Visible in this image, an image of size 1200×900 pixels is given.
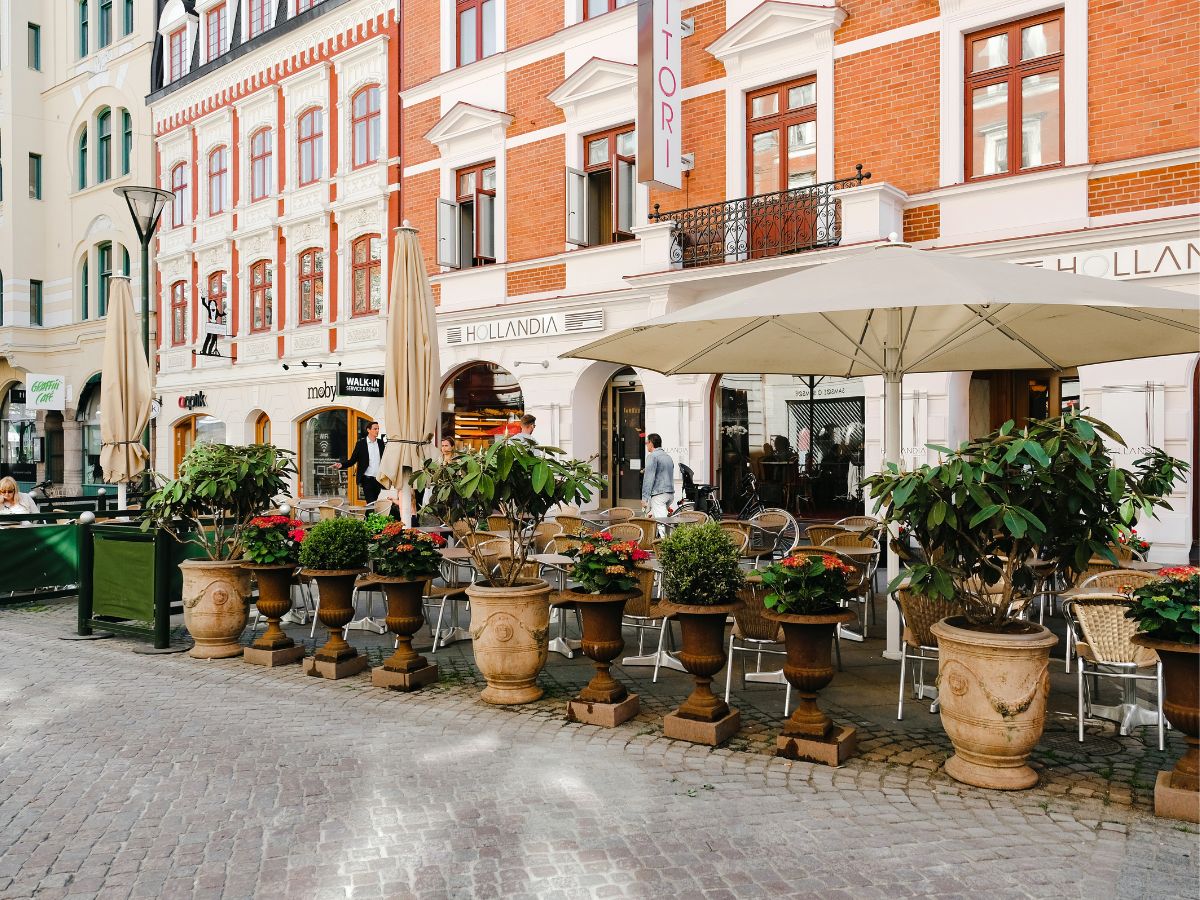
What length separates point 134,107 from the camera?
24.3m

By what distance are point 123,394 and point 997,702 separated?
34.5 feet

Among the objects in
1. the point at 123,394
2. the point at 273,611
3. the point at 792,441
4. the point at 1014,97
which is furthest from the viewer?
the point at 792,441

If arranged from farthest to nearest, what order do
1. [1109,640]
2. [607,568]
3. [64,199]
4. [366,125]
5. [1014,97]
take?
[64,199], [366,125], [1014,97], [607,568], [1109,640]

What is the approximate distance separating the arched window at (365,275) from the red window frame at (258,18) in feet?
21.7

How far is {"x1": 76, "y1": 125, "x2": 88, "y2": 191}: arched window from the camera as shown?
86.5 feet

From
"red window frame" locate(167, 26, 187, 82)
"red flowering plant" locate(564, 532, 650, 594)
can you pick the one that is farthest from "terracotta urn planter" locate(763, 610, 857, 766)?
"red window frame" locate(167, 26, 187, 82)

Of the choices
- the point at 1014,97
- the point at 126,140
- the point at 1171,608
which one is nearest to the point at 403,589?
the point at 1171,608

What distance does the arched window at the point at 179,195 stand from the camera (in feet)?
74.7

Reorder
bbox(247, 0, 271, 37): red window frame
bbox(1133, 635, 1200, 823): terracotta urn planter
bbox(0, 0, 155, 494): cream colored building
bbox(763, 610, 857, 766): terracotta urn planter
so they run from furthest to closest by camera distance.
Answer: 1. bbox(0, 0, 155, 494): cream colored building
2. bbox(247, 0, 271, 37): red window frame
3. bbox(763, 610, 857, 766): terracotta urn planter
4. bbox(1133, 635, 1200, 823): terracotta urn planter

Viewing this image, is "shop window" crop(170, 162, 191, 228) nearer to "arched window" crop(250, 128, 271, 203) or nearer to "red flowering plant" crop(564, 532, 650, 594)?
"arched window" crop(250, 128, 271, 203)

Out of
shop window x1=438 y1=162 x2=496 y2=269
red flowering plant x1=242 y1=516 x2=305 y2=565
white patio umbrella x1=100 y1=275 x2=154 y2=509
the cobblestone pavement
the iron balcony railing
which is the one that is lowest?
the cobblestone pavement

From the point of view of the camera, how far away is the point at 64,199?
2697cm

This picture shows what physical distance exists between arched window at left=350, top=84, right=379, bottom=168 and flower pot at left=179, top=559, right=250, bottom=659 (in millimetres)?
12831

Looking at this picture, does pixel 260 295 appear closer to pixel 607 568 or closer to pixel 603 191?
pixel 603 191
